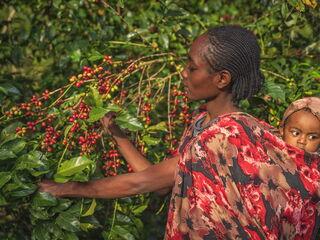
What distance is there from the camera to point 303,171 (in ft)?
8.86

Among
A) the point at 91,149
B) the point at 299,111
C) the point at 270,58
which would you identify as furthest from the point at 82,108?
the point at 270,58

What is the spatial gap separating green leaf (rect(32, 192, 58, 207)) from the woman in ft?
0.13

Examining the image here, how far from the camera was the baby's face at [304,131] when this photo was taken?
9.29 feet

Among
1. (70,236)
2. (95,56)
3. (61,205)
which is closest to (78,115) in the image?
(61,205)

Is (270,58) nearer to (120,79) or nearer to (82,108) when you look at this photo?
(120,79)

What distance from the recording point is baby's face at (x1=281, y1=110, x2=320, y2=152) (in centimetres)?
283

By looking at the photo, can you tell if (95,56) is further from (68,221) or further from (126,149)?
(68,221)

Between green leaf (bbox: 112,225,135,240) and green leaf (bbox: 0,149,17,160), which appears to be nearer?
green leaf (bbox: 0,149,17,160)

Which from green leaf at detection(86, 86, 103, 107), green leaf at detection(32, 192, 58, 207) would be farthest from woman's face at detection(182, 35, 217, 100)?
green leaf at detection(32, 192, 58, 207)

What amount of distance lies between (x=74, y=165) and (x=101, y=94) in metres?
0.43

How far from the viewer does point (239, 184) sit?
2.58m

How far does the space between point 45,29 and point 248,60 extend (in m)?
2.14

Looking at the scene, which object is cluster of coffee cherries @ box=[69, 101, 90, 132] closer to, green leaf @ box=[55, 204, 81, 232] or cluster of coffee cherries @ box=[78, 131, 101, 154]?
cluster of coffee cherries @ box=[78, 131, 101, 154]

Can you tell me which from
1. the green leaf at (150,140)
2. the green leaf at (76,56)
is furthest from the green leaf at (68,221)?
the green leaf at (76,56)
